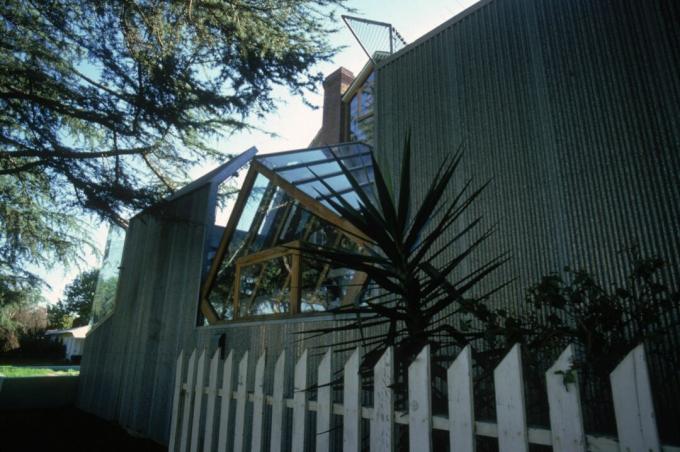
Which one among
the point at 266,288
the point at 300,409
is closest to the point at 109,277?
the point at 266,288

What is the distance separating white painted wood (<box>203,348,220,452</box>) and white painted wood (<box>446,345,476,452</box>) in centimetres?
177

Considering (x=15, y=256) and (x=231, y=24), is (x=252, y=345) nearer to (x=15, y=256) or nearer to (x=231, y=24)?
(x=231, y=24)

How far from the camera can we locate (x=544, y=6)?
9.20 feet

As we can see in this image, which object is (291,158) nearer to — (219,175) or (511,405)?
(219,175)

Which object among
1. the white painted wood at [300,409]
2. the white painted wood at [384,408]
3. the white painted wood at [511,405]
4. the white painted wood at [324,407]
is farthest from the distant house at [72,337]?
the white painted wood at [511,405]

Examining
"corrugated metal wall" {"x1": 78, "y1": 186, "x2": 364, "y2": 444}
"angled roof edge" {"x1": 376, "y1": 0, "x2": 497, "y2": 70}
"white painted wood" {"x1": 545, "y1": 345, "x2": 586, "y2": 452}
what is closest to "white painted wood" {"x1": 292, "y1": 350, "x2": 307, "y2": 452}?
"white painted wood" {"x1": 545, "y1": 345, "x2": 586, "y2": 452}

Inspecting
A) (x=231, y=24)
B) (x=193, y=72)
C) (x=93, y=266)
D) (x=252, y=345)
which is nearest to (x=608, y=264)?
(x=252, y=345)

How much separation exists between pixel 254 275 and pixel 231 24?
420 centimetres

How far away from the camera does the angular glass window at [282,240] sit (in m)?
4.43

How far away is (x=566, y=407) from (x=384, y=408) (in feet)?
2.43

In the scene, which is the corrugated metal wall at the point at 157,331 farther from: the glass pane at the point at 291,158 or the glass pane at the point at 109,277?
the glass pane at the point at 291,158

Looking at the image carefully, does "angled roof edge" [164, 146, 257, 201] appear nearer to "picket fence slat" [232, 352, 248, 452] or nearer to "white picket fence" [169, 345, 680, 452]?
"picket fence slat" [232, 352, 248, 452]

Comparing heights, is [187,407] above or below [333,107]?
below

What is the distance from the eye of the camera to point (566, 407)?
50.2 inches
